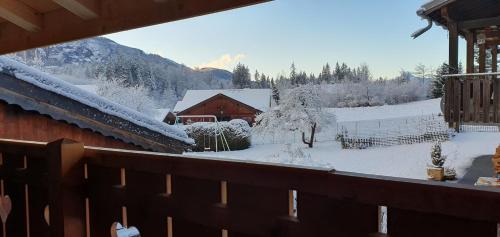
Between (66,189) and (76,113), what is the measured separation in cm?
284

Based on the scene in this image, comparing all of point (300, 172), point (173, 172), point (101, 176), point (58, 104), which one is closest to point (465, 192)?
point (300, 172)

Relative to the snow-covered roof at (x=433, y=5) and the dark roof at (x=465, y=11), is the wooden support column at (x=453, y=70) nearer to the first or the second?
the dark roof at (x=465, y=11)

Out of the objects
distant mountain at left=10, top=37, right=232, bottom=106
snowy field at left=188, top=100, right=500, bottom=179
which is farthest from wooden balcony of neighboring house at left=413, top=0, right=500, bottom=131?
distant mountain at left=10, top=37, right=232, bottom=106

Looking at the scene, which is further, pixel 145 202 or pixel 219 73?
pixel 219 73

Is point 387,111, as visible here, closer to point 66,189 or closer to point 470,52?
point 470,52

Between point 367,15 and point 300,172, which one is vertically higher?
point 367,15

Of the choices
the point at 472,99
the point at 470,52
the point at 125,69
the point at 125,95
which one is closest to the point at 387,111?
the point at 125,95

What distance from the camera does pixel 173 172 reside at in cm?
90

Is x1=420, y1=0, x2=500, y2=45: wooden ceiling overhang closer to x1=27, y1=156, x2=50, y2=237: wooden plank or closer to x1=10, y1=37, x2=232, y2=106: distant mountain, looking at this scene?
x1=27, y1=156, x2=50, y2=237: wooden plank

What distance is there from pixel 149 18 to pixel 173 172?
60 centimetres

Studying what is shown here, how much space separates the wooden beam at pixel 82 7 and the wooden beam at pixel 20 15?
0.99 feet

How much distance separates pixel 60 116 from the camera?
3543 mm

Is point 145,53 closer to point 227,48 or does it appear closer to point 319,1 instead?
point 227,48

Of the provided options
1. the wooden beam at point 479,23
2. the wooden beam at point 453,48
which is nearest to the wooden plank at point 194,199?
the wooden beam at point 453,48
